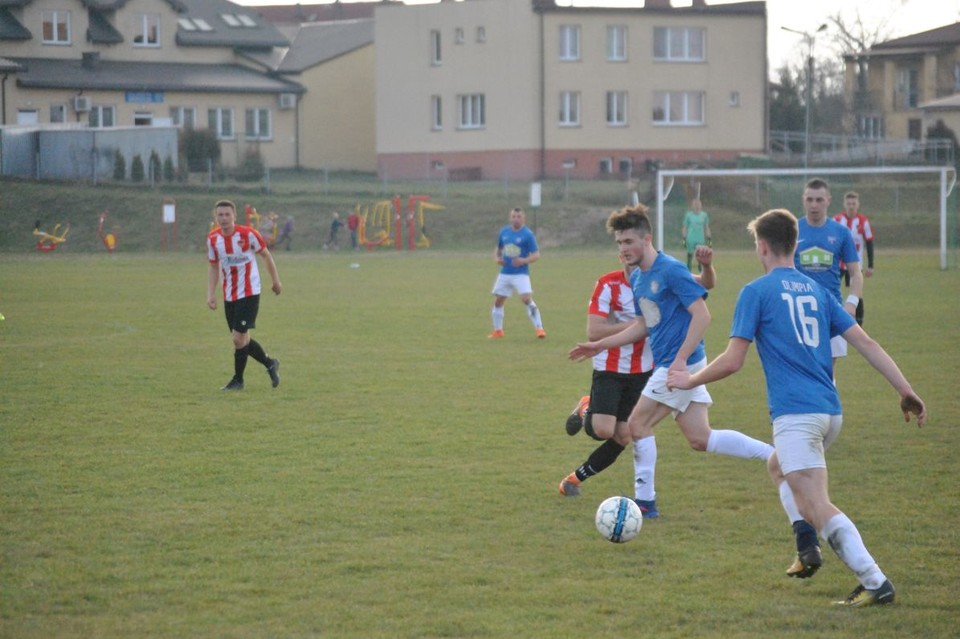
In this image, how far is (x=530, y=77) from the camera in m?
54.2

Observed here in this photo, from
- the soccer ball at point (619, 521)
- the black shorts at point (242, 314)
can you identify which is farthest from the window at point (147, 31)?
the soccer ball at point (619, 521)

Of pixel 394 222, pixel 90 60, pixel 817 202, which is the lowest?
pixel 817 202

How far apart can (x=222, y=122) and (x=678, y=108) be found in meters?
21.5

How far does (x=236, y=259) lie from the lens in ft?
42.2

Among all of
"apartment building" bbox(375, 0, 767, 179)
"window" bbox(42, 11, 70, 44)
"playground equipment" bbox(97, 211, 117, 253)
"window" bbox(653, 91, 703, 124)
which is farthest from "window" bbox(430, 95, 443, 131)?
"playground equipment" bbox(97, 211, 117, 253)

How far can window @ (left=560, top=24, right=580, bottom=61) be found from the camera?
2152 inches

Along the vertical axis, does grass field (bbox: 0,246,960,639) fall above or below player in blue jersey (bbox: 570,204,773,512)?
below

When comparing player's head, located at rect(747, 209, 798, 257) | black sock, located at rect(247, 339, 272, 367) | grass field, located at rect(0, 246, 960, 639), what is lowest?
grass field, located at rect(0, 246, 960, 639)

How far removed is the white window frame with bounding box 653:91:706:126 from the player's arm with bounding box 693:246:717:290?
5014cm

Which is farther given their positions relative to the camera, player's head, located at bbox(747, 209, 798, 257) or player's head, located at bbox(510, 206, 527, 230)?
player's head, located at bbox(510, 206, 527, 230)

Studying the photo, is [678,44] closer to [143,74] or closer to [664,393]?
[143,74]

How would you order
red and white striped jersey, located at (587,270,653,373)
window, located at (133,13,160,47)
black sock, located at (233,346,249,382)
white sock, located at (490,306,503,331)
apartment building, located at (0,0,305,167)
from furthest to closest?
window, located at (133,13,160,47)
apartment building, located at (0,0,305,167)
white sock, located at (490,306,503,331)
black sock, located at (233,346,249,382)
red and white striped jersey, located at (587,270,653,373)

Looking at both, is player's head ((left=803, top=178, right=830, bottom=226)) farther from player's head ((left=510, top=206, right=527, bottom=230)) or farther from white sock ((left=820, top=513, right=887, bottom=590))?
player's head ((left=510, top=206, right=527, bottom=230))

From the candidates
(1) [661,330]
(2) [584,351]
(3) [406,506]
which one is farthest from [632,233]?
(3) [406,506]
